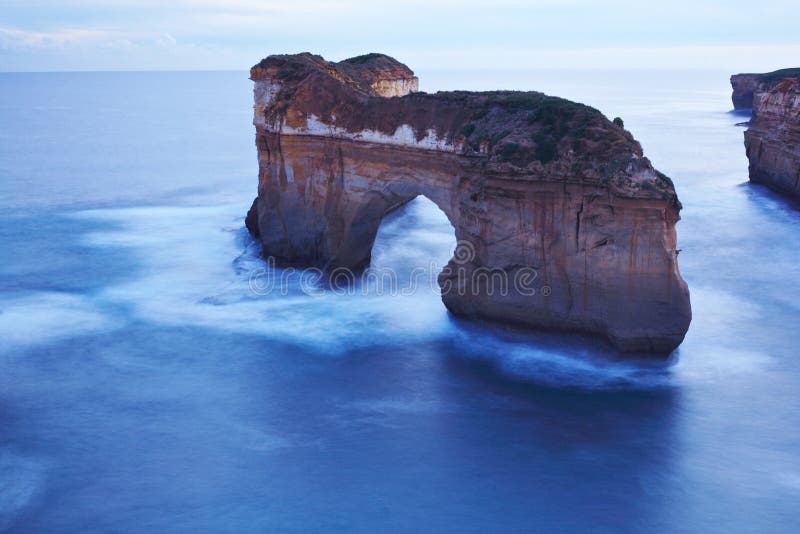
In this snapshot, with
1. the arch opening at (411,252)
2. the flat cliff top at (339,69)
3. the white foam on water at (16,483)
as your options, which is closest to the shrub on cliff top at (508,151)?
the arch opening at (411,252)

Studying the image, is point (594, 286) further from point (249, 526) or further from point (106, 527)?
point (106, 527)

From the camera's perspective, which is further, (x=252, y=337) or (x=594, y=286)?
(x=252, y=337)

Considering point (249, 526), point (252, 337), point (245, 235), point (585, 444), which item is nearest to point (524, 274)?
point (585, 444)

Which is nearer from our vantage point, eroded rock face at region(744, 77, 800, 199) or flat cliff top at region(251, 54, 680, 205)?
flat cliff top at region(251, 54, 680, 205)

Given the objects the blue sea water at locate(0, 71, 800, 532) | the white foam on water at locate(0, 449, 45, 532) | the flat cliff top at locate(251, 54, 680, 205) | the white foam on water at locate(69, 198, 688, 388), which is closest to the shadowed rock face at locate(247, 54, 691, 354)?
the flat cliff top at locate(251, 54, 680, 205)

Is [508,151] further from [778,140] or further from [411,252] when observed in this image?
[778,140]

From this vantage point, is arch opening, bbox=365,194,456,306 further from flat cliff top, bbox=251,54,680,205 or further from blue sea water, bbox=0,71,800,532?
flat cliff top, bbox=251,54,680,205

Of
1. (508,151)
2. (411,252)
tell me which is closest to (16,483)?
(508,151)
